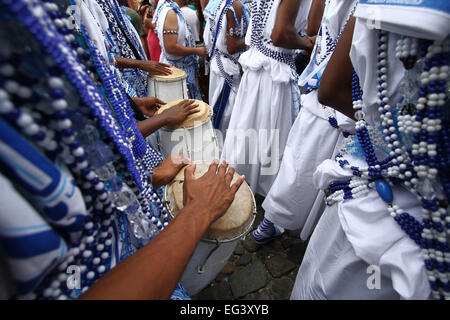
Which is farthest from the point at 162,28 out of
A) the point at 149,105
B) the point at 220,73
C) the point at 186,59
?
the point at 149,105

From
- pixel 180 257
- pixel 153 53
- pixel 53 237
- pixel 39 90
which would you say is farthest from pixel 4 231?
pixel 153 53

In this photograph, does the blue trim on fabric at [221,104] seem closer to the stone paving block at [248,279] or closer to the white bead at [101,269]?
the stone paving block at [248,279]

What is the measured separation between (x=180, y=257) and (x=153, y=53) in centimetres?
380

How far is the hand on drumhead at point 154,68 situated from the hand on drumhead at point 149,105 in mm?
415

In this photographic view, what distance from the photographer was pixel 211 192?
28.8 inches

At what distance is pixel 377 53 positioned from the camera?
62cm

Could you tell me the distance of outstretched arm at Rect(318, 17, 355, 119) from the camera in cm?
75

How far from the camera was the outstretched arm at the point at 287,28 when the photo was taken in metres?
1.63

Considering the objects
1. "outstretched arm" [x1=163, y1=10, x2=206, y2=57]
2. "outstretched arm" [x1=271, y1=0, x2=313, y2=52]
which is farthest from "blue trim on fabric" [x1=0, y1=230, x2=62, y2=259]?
"outstretched arm" [x1=163, y1=10, x2=206, y2=57]

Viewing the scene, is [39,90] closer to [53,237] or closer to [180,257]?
[53,237]

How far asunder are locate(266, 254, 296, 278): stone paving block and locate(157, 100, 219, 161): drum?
916 mm

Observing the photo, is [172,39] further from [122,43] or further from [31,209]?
[31,209]

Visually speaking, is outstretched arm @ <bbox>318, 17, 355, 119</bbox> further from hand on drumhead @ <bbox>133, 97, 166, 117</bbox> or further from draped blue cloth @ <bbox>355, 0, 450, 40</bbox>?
hand on drumhead @ <bbox>133, 97, 166, 117</bbox>

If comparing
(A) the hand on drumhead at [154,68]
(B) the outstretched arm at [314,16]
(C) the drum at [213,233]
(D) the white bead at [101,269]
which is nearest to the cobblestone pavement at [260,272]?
(C) the drum at [213,233]
